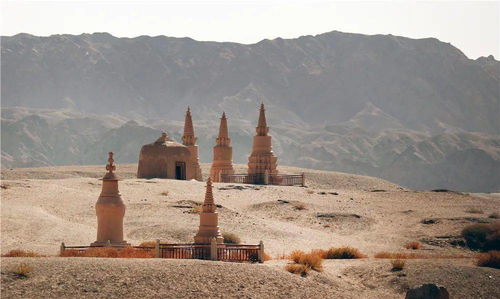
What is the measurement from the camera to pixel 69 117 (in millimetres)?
153625

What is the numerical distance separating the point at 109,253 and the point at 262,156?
95.6 feet

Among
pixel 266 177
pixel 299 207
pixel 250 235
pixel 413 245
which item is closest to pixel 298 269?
pixel 250 235

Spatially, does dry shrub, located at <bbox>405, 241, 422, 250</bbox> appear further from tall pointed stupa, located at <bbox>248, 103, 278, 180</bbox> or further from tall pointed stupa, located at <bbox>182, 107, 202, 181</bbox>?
tall pointed stupa, located at <bbox>248, 103, 278, 180</bbox>

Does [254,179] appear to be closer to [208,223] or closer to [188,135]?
[188,135]

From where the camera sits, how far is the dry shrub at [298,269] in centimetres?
2217

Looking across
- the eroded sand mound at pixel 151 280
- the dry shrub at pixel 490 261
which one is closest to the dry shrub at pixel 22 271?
the eroded sand mound at pixel 151 280

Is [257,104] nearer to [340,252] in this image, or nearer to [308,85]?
[308,85]

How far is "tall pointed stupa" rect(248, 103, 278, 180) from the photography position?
169 ft

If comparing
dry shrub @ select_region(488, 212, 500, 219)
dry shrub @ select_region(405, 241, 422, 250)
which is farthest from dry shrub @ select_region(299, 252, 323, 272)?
dry shrub @ select_region(488, 212, 500, 219)

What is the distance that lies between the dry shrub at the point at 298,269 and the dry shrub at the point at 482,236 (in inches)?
496

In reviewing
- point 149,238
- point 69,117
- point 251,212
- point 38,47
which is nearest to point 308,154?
point 69,117

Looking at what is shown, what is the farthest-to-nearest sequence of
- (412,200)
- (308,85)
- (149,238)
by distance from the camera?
(308,85)
(412,200)
(149,238)

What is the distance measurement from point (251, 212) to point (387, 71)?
14923 centimetres

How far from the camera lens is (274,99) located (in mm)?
175250
